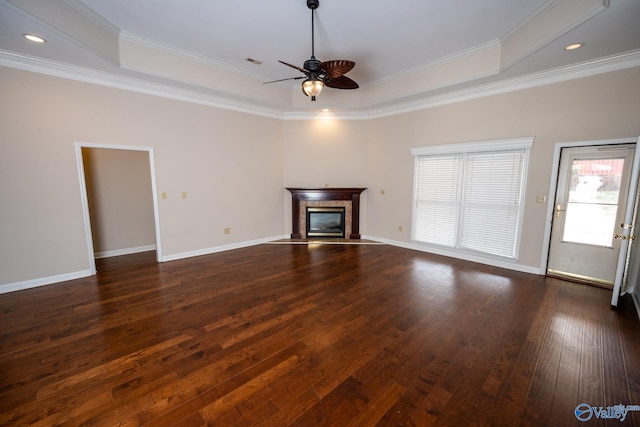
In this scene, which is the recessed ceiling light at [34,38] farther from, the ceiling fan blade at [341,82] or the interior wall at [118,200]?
the ceiling fan blade at [341,82]

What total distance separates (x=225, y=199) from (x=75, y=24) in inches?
126

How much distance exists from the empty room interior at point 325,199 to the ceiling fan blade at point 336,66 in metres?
0.04

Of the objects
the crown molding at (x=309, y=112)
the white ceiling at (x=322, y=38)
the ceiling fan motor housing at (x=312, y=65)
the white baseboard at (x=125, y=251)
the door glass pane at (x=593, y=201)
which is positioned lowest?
the white baseboard at (x=125, y=251)

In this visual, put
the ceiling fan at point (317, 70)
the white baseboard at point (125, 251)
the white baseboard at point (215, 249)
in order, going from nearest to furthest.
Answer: the ceiling fan at point (317, 70) → the white baseboard at point (215, 249) → the white baseboard at point (125, 251)

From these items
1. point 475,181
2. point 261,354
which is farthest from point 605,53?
point 261,354

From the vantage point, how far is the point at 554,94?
3.72 metres

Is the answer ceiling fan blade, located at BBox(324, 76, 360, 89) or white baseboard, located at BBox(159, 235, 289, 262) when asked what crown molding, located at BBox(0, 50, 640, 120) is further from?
white baseboard, located at BBox(159, 235, 289, 262)

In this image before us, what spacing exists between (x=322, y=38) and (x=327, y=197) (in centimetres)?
335

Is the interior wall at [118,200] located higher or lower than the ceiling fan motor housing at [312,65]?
lower

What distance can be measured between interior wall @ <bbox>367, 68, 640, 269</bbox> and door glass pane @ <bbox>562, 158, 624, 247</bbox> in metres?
0.31

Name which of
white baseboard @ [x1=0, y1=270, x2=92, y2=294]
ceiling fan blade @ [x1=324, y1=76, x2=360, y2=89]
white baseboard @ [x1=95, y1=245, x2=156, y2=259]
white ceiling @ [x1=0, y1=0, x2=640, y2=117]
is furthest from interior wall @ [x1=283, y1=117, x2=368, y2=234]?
white baseboard @ [x1=0, y1=270, x2=92, y2=294]

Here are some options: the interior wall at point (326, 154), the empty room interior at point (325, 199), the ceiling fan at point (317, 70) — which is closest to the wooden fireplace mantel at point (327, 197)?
the empty room interior at point (325, 199)

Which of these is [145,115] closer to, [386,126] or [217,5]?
[217,5]

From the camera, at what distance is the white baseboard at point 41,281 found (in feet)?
11.2
